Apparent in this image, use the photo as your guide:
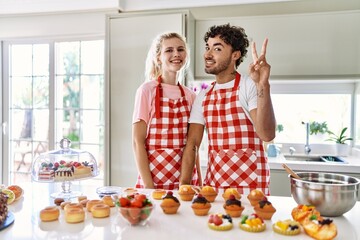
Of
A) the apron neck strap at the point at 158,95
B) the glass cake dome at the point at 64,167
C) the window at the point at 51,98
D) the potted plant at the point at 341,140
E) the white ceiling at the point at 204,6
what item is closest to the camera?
the glass cake dome at the point at 64,167

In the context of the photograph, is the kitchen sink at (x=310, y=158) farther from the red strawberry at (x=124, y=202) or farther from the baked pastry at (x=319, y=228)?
the red strawberry at (x=124, y=202)

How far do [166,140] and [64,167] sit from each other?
0.55 m

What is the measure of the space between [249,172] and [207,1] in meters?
1.68

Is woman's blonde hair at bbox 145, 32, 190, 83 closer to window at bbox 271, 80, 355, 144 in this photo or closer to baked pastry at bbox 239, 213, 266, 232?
baked pastry at bbox 239, 213, 266, 232

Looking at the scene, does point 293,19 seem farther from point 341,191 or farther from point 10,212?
point 10,212

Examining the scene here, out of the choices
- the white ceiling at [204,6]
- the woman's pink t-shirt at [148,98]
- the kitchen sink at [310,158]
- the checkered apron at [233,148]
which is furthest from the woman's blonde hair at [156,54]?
the kitchen sink at [310,158]

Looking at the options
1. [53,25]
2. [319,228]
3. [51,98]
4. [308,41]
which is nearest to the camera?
[319,228]

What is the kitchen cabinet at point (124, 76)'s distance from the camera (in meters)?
2.48

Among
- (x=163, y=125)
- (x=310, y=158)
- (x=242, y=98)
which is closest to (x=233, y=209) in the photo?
(x=242, y=98)

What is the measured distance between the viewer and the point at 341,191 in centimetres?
106

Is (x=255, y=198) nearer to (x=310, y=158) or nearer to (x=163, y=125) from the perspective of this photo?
(x=163, y=125)

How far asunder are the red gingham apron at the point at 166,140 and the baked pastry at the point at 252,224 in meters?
0.78

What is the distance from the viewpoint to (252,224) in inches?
36.5

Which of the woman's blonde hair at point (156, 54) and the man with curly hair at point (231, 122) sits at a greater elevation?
the woman's blonde hair at point (156, 54)
